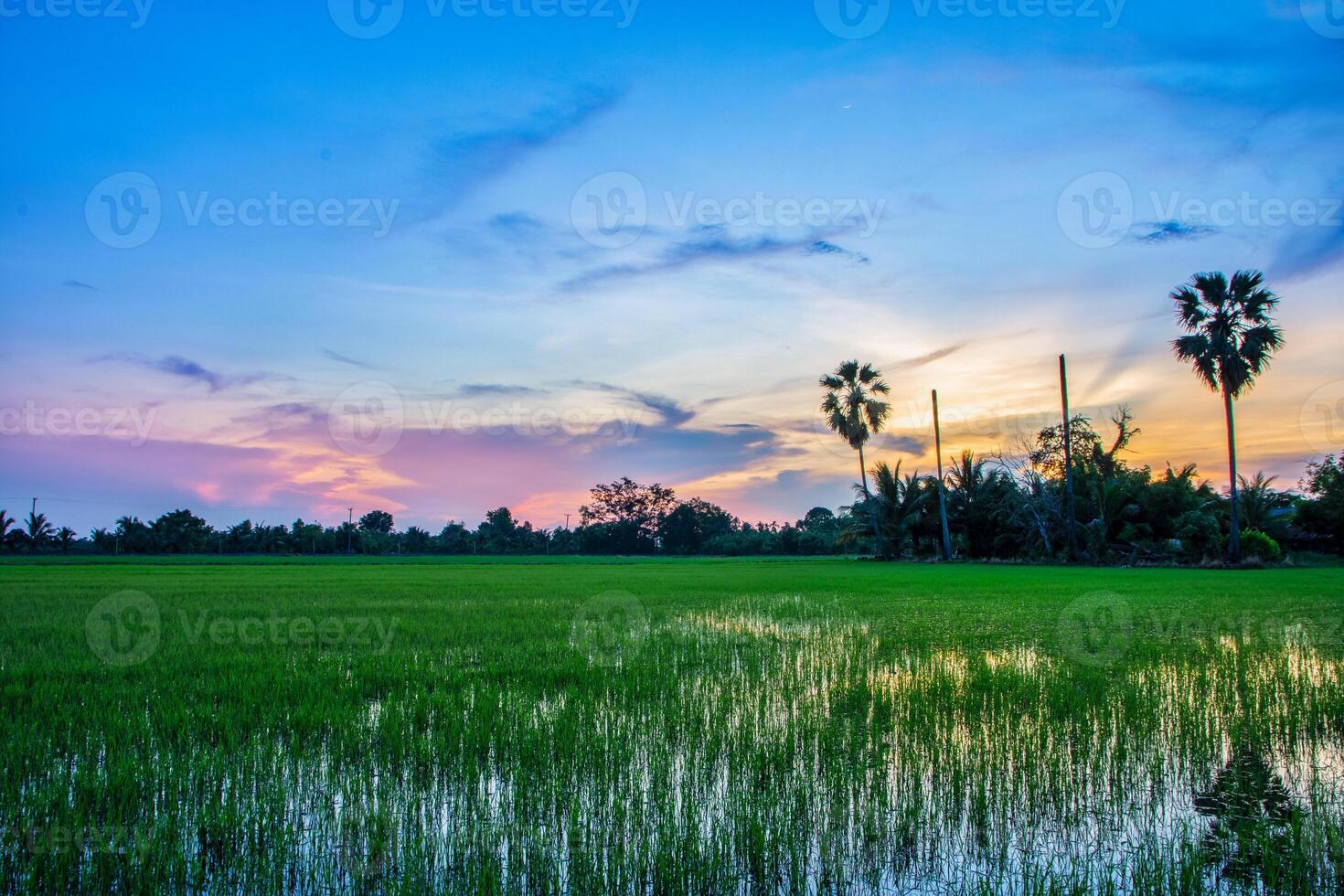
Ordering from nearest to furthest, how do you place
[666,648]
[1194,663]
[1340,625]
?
1. [1194,663]
2. [666,648]
3. [1340,625]

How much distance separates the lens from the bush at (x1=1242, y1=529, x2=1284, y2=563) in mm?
30656

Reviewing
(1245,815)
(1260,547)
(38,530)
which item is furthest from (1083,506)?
(38,530)

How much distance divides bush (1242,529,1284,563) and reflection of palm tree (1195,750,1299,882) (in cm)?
3297

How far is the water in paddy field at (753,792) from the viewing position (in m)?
3.08

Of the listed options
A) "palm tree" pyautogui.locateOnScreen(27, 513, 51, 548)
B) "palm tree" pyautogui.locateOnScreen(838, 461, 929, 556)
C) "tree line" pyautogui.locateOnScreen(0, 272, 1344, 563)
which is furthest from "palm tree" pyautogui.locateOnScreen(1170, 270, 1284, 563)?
"palm tree" pyautogui.locateOnScreen(27, 513, 51, 548)

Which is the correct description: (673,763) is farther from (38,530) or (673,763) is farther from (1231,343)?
(38,530)

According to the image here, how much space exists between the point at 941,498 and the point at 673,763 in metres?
39.9

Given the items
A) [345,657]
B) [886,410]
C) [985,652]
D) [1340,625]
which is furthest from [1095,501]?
[345,657]

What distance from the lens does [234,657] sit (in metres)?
8.02

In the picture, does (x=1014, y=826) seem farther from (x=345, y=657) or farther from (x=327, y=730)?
(x=345, y=657)

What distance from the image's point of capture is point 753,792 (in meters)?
3.92

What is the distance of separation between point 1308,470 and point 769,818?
5349 cm

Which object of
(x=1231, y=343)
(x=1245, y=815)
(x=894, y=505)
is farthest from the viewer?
(x=894, y=505)

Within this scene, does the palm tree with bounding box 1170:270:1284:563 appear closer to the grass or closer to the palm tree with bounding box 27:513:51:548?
the grass
